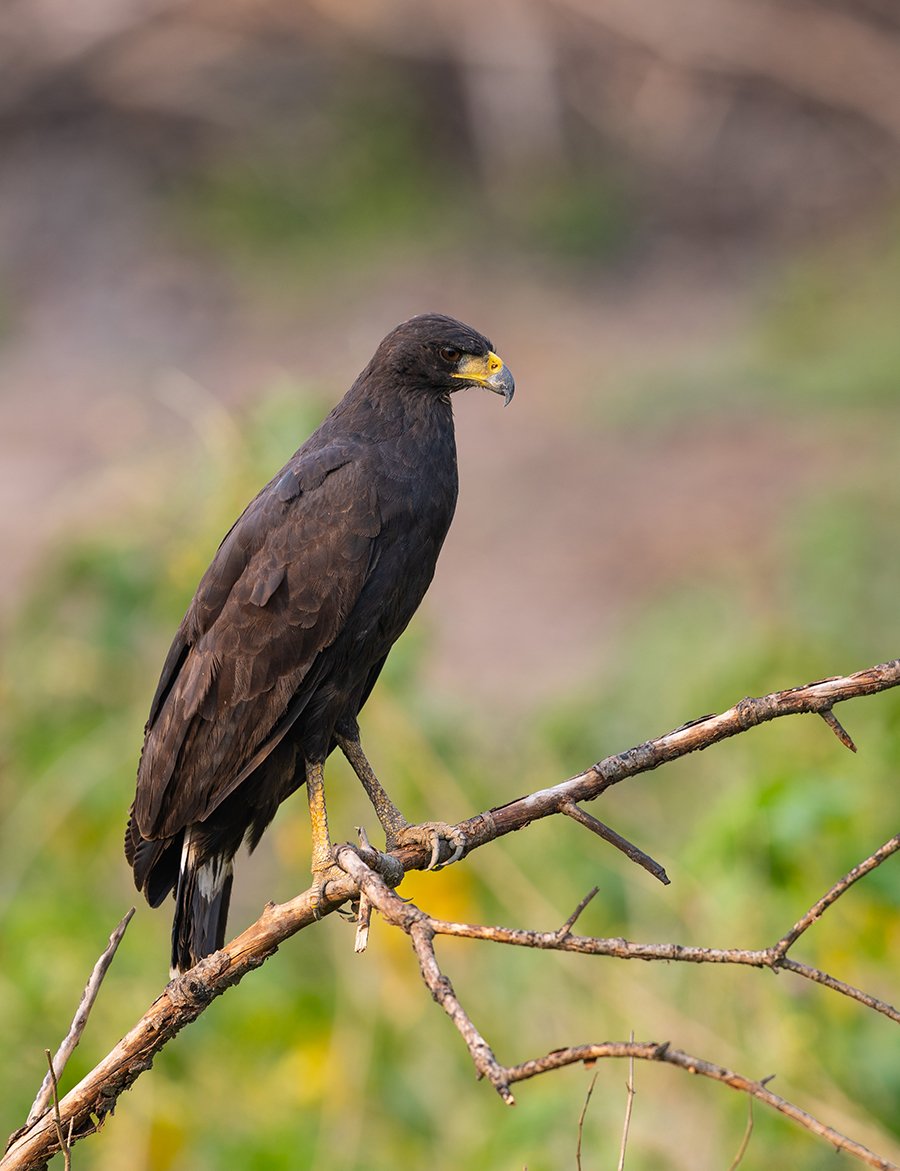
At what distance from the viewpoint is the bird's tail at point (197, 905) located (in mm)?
3838

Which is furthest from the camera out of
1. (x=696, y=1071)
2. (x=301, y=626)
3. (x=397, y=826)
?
(x=397, y=826)

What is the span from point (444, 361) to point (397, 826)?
109 cm

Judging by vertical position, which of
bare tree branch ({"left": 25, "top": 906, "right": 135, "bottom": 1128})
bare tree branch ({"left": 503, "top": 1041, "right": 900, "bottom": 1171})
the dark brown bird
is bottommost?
bare tree branch ({"left": 503, "top": 1041, "right": 900, "bottom": 1171})

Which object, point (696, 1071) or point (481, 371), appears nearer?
point (696, 1071)

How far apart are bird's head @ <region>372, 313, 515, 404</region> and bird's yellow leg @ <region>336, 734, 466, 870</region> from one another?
0.87 meters

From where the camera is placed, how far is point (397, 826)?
3.99 metres

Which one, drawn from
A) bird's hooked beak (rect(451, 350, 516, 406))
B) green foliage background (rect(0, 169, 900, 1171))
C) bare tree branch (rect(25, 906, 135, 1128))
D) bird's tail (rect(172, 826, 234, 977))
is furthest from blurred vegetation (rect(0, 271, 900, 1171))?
bare tree branch (rect(25, 906, 135, 1128))

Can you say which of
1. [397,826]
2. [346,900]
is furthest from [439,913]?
[346,900]

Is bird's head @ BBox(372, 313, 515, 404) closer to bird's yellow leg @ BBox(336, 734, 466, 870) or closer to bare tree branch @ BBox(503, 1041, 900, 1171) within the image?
bird's yellow leg @ BBox(336, 734, 466, 870)

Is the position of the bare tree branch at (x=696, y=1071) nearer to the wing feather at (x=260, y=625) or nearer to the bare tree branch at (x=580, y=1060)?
the bare tree branch at (x=580, y=1060)

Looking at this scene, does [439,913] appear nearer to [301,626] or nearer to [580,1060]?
[301,626]

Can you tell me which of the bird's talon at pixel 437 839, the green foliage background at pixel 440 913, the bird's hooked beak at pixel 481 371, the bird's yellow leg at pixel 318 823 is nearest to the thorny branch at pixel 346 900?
the bird's talon at pixel 437 839

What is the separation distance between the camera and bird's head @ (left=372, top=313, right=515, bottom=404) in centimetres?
398

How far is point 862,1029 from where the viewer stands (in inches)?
150
